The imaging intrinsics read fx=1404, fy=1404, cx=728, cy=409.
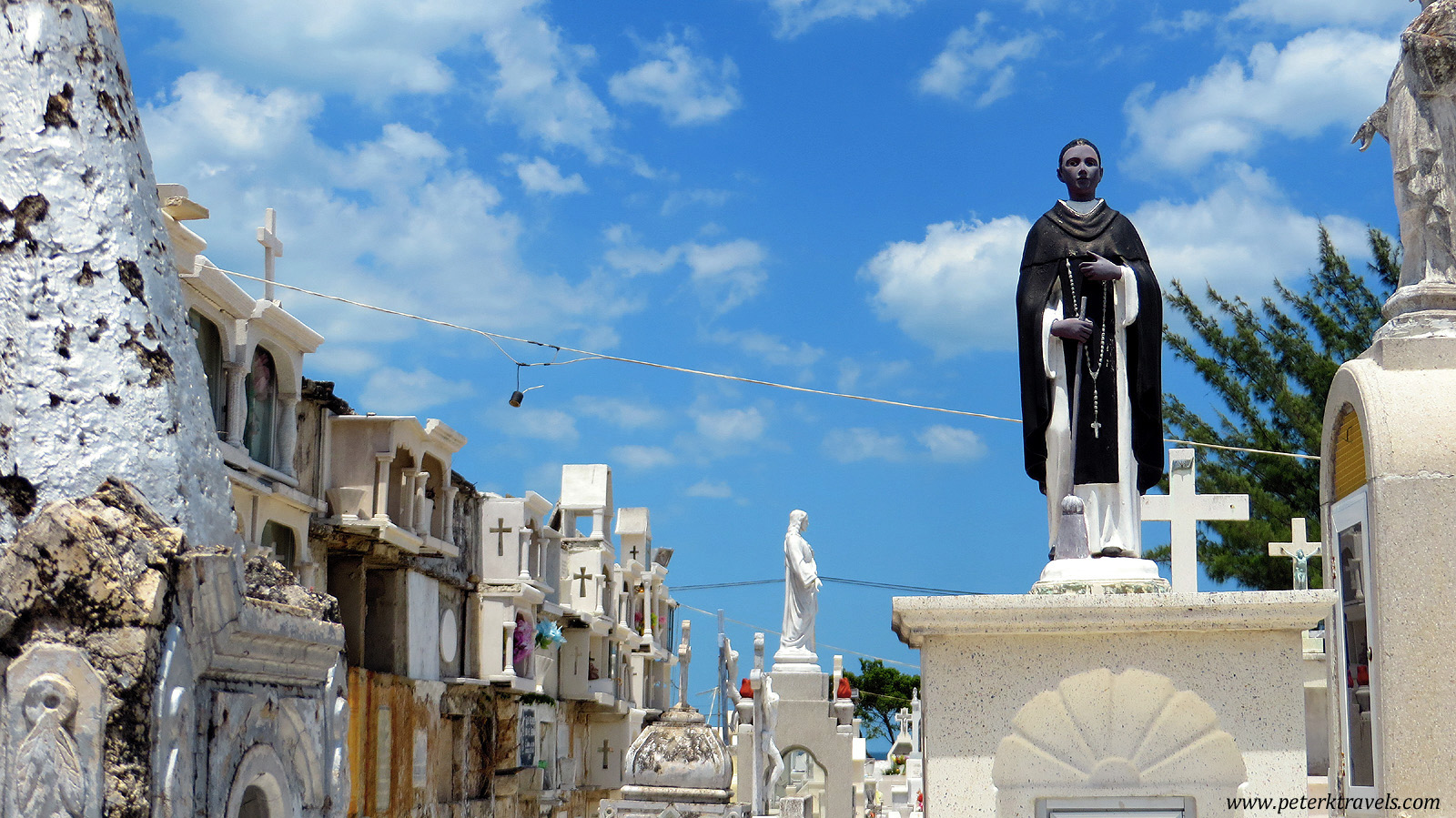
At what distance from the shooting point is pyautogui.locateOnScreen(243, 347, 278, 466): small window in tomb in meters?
14.7

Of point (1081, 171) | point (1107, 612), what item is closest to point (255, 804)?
point (1107, 612)

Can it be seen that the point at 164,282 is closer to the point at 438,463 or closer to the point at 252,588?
the point at 252,588

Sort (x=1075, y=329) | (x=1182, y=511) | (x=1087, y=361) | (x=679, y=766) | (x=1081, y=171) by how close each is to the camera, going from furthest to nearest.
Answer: (x=679, y=766), (x=1182, y=511), (x=1081, y=171), (x=1087, y=361), (x=1075, y=329)

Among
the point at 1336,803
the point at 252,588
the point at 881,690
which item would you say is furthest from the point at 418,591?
the point at 881,690

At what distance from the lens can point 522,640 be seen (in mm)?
25469

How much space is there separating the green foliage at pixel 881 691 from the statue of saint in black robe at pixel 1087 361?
196 feet

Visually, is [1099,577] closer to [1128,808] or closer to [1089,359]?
[1128,808]

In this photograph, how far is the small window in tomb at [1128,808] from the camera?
5.28 meters

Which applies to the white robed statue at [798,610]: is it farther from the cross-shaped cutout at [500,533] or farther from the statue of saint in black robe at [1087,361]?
the statue of saint in black robe at [1087,361]

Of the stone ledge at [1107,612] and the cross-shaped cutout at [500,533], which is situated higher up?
the cross-shaped cutout at [500,533]

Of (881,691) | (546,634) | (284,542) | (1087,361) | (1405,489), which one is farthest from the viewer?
(881,691)

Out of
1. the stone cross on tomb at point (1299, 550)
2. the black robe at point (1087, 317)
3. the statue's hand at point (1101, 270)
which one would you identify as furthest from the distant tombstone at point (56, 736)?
the stone cross on tomb at point (1299, 550)

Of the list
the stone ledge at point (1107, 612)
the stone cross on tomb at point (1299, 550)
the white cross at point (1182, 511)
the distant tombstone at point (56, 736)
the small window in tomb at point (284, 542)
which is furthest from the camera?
the stone cross on tomb at point (1299, 550)

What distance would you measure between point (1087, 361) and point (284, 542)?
11.4m
